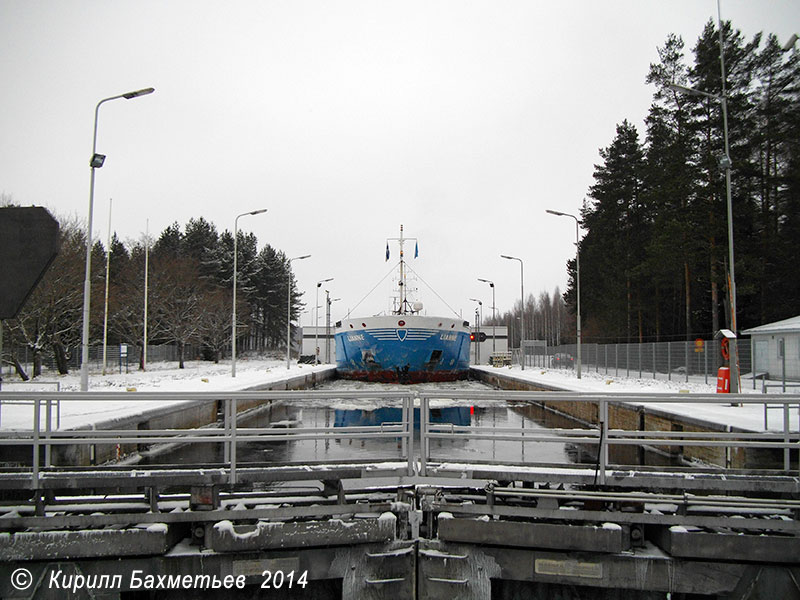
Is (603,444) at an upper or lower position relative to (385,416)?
upper

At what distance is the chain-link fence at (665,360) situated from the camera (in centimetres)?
2497

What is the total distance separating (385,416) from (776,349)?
14.9 metres

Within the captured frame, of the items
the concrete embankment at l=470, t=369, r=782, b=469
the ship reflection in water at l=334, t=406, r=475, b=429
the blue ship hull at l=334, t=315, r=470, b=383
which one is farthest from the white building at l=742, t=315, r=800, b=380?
the blue ship hull at l=334, t=315, r=470, b=383

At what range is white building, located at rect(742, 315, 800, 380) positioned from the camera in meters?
21.0

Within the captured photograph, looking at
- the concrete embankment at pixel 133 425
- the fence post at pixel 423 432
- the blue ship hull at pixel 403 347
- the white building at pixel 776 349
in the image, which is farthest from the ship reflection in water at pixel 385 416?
the blue ship hull at pixel 403 347

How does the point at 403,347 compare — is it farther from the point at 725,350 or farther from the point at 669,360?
the point at 725,350

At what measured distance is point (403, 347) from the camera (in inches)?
1383

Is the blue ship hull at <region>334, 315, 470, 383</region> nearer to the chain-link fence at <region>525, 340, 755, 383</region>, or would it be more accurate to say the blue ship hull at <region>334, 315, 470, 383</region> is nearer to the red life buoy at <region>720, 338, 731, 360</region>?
the chain-link fence at <region>525, 340, 755, 383</region>

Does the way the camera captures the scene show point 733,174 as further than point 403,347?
No

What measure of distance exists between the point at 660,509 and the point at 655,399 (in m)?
1.07

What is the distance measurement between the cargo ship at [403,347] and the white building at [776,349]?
17.3 metres

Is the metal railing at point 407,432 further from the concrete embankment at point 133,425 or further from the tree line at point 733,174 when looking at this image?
the tree line at point 733,174

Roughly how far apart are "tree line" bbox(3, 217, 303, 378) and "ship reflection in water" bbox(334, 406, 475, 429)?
11.1 meters

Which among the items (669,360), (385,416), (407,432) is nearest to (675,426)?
(385,416)
